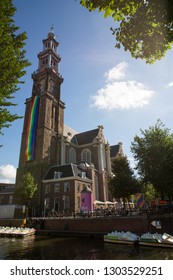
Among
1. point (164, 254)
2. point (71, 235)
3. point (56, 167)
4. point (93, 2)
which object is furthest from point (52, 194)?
point (93, 2)

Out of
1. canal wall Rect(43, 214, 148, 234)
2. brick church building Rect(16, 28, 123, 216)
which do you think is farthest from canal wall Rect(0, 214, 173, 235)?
brick church building Rect(16, 28, 123, 216)

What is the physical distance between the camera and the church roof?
58.6m

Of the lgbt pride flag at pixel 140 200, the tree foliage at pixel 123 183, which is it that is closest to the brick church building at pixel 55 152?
the tree foliage at pixel 123 183

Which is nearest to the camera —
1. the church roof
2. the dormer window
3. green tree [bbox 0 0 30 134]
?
green tree [bbox 0 0 30 134]

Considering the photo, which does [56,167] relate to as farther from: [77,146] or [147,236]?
[147,236]

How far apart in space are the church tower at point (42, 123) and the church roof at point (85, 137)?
7380mm

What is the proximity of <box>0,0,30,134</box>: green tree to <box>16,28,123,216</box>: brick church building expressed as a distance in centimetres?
3025

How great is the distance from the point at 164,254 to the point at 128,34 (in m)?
16.6

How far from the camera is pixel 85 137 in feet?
199

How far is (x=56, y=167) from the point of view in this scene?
46062mm

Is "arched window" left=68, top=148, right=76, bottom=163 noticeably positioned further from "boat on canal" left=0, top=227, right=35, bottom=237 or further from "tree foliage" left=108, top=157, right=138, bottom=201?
"boat on canal" left=0, top=227, right=35, bottom=237

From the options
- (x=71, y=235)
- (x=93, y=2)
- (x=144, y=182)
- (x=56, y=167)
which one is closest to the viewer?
(x=93, y=2)

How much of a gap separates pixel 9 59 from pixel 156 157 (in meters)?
26.0

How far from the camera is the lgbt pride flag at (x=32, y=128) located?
4824cm
